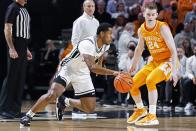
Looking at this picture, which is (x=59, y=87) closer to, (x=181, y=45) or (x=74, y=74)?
(x=74, y=74)

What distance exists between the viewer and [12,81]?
32.0 ft

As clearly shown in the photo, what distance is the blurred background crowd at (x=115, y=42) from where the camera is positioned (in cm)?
1295

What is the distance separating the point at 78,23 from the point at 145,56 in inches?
153

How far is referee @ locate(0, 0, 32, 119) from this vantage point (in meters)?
9.59

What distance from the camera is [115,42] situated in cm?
1494

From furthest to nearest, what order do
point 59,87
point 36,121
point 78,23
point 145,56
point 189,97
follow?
point 145,56 < point 189,97 < point 78,23 < point 36,121 < point 59,87

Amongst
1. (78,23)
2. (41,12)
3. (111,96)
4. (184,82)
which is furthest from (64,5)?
(78,23)

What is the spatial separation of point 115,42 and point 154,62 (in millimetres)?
5928

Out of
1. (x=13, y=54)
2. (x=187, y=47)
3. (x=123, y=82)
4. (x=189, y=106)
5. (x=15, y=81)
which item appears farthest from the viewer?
(x=187, y=47)

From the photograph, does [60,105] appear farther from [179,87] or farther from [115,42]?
[115,42]

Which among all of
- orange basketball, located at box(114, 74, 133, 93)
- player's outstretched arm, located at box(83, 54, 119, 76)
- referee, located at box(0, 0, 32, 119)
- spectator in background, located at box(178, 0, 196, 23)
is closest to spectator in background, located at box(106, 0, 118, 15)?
spectator in background, located at box(178, 0, 196, 23)

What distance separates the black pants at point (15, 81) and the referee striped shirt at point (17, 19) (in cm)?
12

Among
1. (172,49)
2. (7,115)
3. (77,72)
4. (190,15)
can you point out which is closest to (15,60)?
(7,115)

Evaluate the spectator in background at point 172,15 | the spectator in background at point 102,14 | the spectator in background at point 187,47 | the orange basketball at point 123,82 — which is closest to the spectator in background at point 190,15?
the spectator in background at point 172,15
